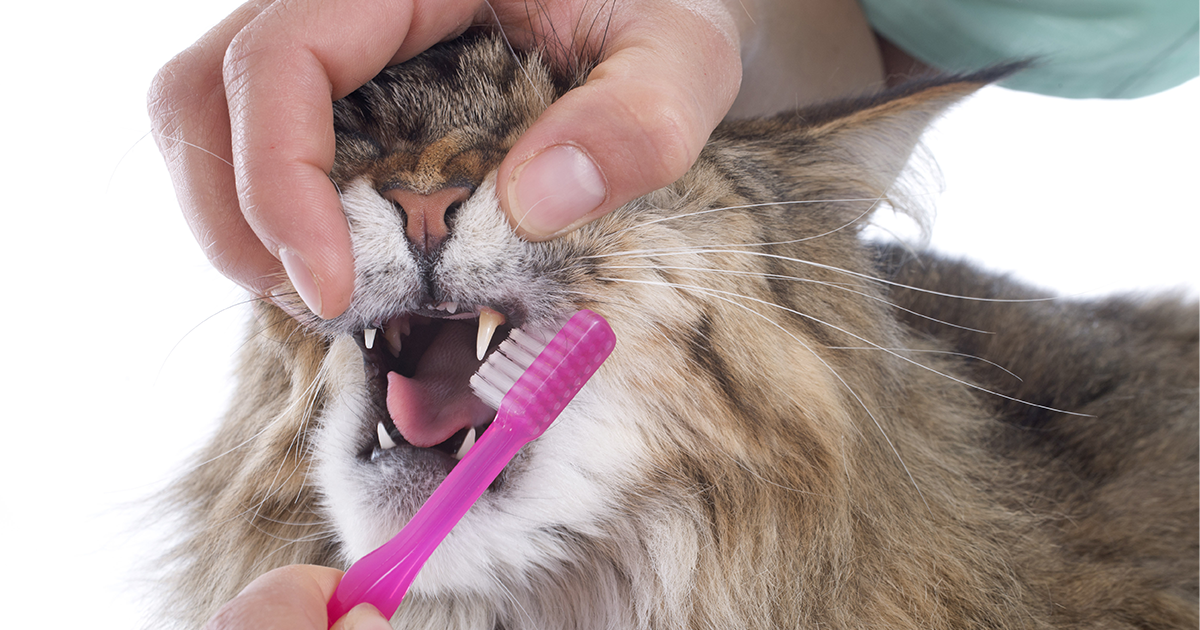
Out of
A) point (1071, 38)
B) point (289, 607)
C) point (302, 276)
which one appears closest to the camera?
point (289, 607)

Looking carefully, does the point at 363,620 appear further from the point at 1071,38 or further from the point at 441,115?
the point at 1071,38

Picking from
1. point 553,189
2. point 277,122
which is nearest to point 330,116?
point 277,122

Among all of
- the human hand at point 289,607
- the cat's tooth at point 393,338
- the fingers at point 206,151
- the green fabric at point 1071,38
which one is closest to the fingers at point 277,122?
the fingers at point 206,151

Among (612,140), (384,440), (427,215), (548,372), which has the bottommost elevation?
(384,440)

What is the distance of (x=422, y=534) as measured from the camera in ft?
2.75

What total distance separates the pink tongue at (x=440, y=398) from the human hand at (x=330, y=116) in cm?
19

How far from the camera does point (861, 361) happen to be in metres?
1.17

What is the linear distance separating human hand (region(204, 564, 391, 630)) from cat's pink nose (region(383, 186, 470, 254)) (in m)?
0.37

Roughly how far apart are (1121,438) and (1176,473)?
11 cm

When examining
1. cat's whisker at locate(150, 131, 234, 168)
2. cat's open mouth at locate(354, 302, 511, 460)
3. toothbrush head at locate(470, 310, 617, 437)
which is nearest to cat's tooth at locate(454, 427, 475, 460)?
cat's open mouth at locate(354, 302, 511, 460)

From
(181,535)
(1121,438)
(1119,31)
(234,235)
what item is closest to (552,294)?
(234,235)

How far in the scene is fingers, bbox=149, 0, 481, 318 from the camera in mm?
832

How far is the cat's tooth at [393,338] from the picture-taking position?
101cm

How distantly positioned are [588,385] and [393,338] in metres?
0.28
